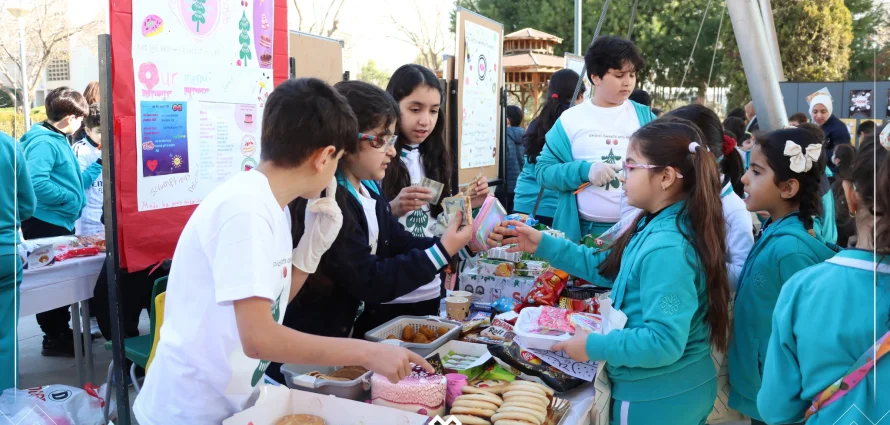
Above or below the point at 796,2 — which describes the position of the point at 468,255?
below

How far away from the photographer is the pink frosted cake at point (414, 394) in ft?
5.58

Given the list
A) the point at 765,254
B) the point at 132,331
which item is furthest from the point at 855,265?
the point at 132,331

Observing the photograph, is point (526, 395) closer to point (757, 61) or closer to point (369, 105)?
point (369, 105)

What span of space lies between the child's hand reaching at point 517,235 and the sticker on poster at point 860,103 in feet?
39.0

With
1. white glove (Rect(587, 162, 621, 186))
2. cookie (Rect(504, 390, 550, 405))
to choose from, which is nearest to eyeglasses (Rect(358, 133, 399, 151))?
cookie (Rect(504, 390, 550, 405))

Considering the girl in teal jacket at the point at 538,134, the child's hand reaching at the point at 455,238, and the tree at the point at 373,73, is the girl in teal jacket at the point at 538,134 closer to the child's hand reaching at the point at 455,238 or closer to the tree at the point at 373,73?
the child's hand reaching at the point at 455,238

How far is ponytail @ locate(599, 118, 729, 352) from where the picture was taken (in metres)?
2.01

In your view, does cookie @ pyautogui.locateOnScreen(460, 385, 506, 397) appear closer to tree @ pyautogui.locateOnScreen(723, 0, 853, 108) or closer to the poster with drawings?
the poster with drawings

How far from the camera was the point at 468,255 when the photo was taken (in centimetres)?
293

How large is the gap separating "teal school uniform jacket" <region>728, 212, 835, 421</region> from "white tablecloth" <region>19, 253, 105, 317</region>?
3371mm

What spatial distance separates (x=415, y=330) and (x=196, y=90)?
1765mm

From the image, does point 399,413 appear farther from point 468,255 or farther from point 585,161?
point 585,161

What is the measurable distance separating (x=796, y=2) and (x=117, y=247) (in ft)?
54.1

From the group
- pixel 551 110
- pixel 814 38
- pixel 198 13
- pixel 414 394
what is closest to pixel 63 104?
pixel 198 13
